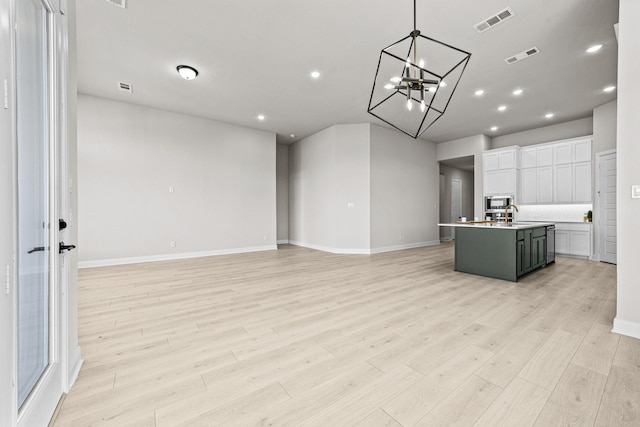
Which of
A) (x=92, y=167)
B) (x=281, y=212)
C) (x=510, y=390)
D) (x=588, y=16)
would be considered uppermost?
(x=588, y=16)

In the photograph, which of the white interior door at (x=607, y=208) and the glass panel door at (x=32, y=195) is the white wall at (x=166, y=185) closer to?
the glass panel door at (x=32, y=195)

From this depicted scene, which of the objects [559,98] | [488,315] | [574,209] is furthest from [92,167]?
[574,209]

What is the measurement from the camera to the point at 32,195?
1.35m

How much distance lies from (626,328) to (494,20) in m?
3.41

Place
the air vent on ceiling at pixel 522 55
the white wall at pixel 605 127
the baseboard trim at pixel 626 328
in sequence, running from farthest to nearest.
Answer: the white wall at pixel 605 127 < the air vent on ceiling at pixel 522 55 < the baseboard trim at pixel 626 328

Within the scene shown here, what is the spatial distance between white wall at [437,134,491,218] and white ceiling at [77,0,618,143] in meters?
1.80

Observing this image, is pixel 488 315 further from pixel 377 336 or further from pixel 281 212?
pixel 281 212

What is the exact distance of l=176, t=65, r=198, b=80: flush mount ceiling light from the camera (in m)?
4.11

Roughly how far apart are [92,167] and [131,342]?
4550 millimetres

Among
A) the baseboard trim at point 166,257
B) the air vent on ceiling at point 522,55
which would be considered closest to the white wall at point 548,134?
the air vent on ceiling at point 522,55

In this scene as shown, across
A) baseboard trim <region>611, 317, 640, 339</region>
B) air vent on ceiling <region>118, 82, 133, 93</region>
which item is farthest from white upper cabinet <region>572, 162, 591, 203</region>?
Result: air vent on ceiling <region>118, 82, 133, 93</region>

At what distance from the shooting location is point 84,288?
12.4ft

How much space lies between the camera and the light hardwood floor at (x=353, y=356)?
4.78 ft

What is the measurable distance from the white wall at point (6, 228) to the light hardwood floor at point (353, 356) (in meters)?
0.62
